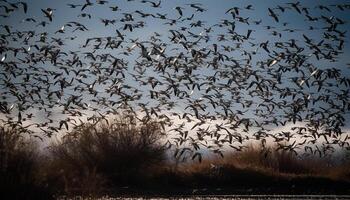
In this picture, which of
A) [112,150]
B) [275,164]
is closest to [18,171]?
[112,150]

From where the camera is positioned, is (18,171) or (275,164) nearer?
(18,171)

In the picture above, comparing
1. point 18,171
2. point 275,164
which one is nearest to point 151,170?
point 275,164

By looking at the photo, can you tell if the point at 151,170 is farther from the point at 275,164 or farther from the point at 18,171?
the point at 18,171

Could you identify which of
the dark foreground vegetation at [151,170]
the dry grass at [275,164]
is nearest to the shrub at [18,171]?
the dark foreground vegetation at [151,170]

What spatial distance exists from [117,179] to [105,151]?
5.99ft

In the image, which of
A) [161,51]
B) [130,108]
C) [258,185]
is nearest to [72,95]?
[161,51]

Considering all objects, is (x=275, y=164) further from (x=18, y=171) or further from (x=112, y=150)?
(x=18, y=171)

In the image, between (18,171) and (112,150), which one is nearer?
(18,171)

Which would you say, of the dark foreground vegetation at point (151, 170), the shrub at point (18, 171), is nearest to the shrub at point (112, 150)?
the dark foreground vegetation at point (151, 170)

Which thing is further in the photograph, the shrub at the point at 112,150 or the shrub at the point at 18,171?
the shrub at the point at 112,150

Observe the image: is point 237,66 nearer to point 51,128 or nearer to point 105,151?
point 51,128

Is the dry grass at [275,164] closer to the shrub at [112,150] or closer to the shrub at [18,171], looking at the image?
the shrub at [112,150]

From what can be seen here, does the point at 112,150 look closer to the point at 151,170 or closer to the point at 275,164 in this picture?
the point at 151,170

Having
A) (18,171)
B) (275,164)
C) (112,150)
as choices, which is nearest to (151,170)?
(112,150)
